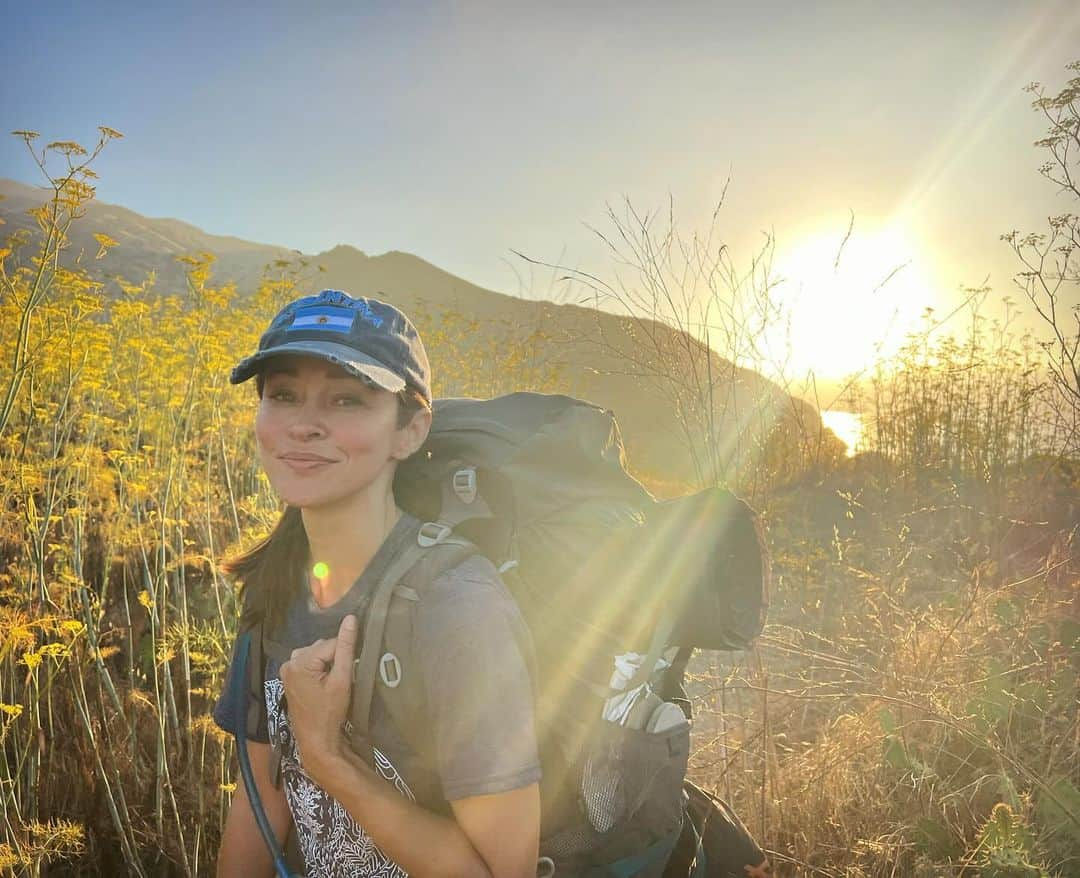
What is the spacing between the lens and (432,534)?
1.29 meters

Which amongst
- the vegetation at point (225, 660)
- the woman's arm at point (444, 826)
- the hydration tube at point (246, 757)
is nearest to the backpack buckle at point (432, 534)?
the woman's arm at point (444, 826)

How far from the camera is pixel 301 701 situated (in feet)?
3.95

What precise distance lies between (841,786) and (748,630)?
A: 5.02ft

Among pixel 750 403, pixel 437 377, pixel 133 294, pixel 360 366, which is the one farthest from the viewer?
pixel 437 377

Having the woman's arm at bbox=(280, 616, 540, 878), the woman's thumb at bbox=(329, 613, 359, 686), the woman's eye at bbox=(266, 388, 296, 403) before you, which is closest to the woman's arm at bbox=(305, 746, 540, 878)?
the woman's arm at bbox=(280, 616, 540, 878)

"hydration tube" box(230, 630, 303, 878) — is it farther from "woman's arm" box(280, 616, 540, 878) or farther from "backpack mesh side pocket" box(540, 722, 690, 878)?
"backpack mesh side pocket" box(540, 722, 690, 878)

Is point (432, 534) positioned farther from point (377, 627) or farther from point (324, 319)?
point (324, 319)

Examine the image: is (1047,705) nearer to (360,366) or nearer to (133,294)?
(360,366)

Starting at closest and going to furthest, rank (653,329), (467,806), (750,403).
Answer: (467,806)
(653,329)
(750,403)

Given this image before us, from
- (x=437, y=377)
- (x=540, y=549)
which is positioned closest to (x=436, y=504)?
(x=540, y=549)

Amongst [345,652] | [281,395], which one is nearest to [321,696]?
[345,652]

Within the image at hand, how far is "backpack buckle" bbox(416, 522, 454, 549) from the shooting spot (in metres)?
1.27

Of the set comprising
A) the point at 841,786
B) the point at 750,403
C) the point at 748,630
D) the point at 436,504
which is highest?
the point at 750,403

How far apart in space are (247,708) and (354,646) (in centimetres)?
46
